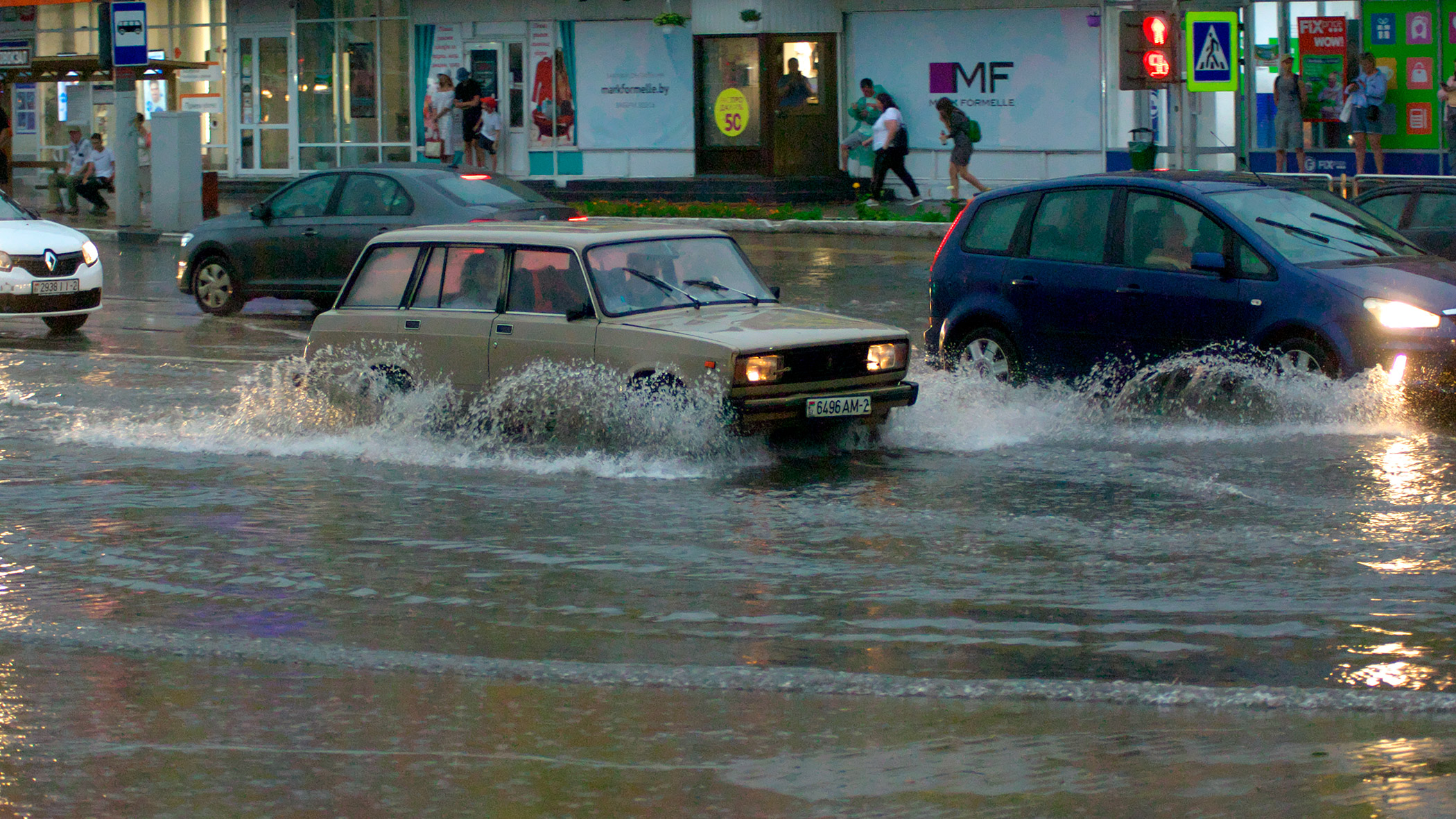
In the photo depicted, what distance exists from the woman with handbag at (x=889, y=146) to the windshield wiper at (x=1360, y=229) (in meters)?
17.1

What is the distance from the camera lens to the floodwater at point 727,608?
4.80 m

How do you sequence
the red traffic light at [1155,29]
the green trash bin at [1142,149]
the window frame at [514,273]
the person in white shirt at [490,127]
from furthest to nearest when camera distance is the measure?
the person in white shirt at [490,127], the green trash bin at [1142,149], the red traffic light at [1155,29], the window frame at [514,273]

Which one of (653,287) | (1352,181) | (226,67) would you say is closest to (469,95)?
(226,67)

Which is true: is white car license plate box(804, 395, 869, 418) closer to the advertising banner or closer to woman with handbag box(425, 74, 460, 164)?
the advertising banner

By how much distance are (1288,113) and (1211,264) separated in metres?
17.4

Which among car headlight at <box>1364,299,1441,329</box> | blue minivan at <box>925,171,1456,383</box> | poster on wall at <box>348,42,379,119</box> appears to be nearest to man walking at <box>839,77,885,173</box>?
poster on wall at <box>348,42,379,119</box>

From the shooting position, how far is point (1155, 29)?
19.3 metres

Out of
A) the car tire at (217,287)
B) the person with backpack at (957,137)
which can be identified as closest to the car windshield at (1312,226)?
the car tire at (217,287)

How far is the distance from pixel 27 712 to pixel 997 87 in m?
25.8

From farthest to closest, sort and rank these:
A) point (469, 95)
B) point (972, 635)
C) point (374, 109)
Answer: point (374, 109)
point (469, 95)
point (972, 635)

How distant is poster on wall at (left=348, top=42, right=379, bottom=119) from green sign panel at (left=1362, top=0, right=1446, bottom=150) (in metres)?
18.9

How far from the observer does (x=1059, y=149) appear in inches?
1149

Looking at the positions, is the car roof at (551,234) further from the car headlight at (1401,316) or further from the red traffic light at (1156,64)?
the red traffic light at (1156,64)

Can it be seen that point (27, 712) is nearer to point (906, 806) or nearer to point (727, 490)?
point (906, 806)
